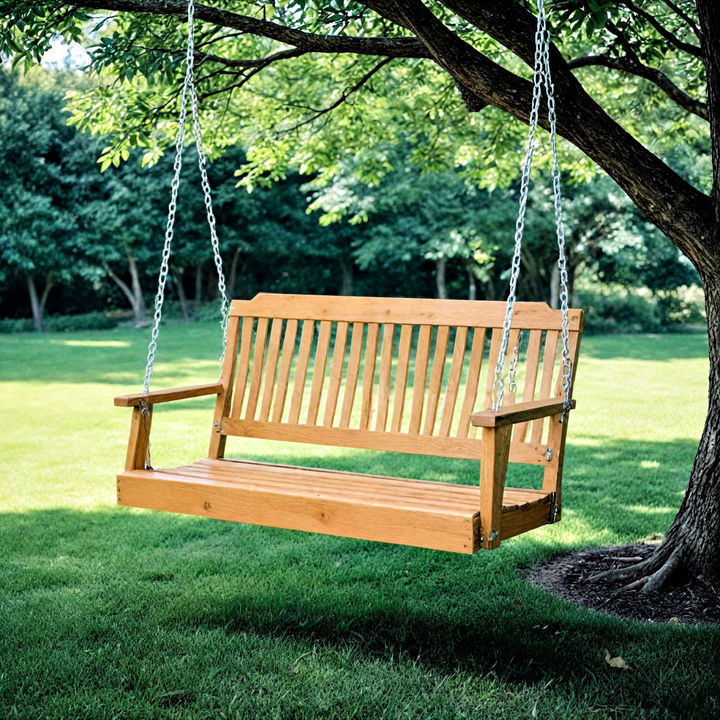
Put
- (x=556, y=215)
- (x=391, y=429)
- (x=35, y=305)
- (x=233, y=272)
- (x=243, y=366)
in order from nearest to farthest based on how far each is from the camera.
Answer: (x=556, y=215)
(x=391, y=429)
(x=243, y=366)
(x=35, y=305)
(x=233, y=272)

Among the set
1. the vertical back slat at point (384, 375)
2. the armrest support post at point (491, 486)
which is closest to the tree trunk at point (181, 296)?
the vertical back slat at point (384, 375)

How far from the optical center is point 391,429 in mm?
4242

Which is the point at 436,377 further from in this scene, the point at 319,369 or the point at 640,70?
the point at 640,70

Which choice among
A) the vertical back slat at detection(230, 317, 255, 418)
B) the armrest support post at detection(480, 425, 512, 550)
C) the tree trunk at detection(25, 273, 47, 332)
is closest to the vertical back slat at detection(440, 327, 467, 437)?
the armrest support post at detection(480, 425, 512, 550)

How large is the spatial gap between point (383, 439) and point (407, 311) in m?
0.60

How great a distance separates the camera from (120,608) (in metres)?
4.16

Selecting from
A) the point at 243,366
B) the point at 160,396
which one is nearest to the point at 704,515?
the point at 243,366

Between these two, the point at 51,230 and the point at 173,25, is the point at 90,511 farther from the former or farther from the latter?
the point at 51,230

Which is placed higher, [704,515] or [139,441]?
[139,441]

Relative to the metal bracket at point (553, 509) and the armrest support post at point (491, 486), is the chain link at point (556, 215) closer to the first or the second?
the armrest support post at point (491, 486)

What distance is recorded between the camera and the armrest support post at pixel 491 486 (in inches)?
124

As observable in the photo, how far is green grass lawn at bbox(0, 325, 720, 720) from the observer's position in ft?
10.7

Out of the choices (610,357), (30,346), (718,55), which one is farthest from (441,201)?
(718,55)

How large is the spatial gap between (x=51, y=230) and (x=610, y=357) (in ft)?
52.9
